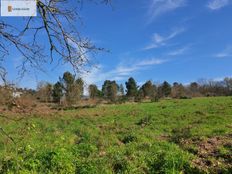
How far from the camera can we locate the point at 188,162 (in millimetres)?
10000

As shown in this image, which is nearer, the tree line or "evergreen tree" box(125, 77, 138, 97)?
the tree line

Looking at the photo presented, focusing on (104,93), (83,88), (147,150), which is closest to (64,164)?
(147,150)

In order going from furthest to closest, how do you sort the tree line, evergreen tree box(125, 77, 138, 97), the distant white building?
evergreen tree box(125, 77, 138, 97) → the tree line → the distant white building

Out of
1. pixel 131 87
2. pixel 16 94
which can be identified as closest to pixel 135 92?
pixel 131 87

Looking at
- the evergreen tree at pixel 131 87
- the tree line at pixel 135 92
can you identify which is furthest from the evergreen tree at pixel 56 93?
the evergreen tree at pixel 131 87

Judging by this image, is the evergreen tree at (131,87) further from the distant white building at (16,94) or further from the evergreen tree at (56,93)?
the distant white building at (16,94)

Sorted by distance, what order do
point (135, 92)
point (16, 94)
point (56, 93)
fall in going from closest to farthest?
point (16, 94), point (56, 93), point (135, 92)

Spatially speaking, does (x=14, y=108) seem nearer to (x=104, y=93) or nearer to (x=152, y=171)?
(x=152, y=171)

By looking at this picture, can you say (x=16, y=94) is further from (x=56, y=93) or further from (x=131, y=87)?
(x=131, y=87)

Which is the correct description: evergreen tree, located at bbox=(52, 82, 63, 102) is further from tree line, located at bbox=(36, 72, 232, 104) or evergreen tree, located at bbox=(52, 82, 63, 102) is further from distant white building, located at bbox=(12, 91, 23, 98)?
distant white building, located at bbox=(12, 91, 23, 98)

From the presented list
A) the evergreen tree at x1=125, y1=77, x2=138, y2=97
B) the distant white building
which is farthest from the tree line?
the distant white building

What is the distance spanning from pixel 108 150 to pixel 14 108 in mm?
7264

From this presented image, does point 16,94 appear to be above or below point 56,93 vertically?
below

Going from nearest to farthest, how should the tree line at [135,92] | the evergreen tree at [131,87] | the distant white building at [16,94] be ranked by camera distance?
the distant white building at [16,94] → the tree line at [135,92] → the evergreen tree at [131,87]
